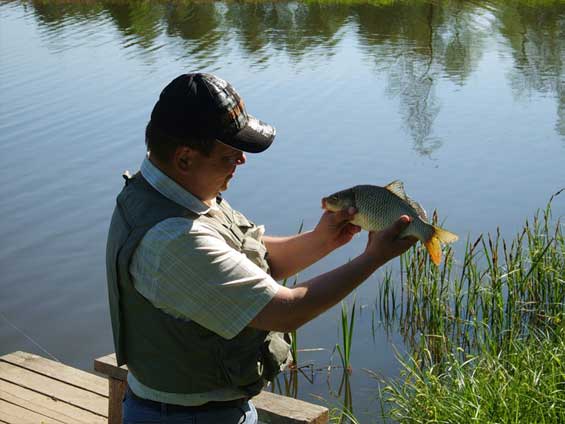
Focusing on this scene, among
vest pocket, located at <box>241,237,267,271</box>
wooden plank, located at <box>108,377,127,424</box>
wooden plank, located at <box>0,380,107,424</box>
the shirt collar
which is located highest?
the shirt collar

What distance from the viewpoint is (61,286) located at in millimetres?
7562

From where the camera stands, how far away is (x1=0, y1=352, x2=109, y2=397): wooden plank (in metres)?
4.32

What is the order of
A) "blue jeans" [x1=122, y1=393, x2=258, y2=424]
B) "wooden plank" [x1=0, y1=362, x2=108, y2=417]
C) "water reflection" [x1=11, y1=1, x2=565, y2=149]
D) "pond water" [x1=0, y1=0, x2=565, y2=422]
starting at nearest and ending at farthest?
"blue jeans" [x1=122, y1=393, x2=258, y2=424], "wooden plank" [x1=0, y1=362, x2=108, y2=417], "pond water" [x1=0, y1=0, x2=565, y2=422], "water reflection" [x1=11, y1=1, x2=565, y2=149]

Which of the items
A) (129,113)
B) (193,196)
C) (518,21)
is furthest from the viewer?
(518,21)

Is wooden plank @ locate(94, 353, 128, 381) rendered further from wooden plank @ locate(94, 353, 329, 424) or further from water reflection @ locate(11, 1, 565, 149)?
water reflection @ locate(11, 1, 565, 149)

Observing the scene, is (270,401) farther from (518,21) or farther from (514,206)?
(518,21)

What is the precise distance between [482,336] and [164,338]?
3512 millimetres

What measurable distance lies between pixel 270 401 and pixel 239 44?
46.7 ft

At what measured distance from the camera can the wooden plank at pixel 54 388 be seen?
13.7 feet

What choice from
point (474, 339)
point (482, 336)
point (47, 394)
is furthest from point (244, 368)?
point (474, 339)

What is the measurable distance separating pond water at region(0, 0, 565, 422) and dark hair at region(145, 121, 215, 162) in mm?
3387

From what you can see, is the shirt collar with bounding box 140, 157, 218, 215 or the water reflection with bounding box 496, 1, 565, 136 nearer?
the shirt collar with bounding box 140, 157, 218, 215

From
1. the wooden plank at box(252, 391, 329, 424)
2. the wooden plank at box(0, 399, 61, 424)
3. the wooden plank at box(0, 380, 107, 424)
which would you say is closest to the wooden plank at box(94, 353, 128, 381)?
the wooden plank at box(252, 391, 329, 424)

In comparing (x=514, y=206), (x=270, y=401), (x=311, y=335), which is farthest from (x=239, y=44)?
(x=270, y=401)
